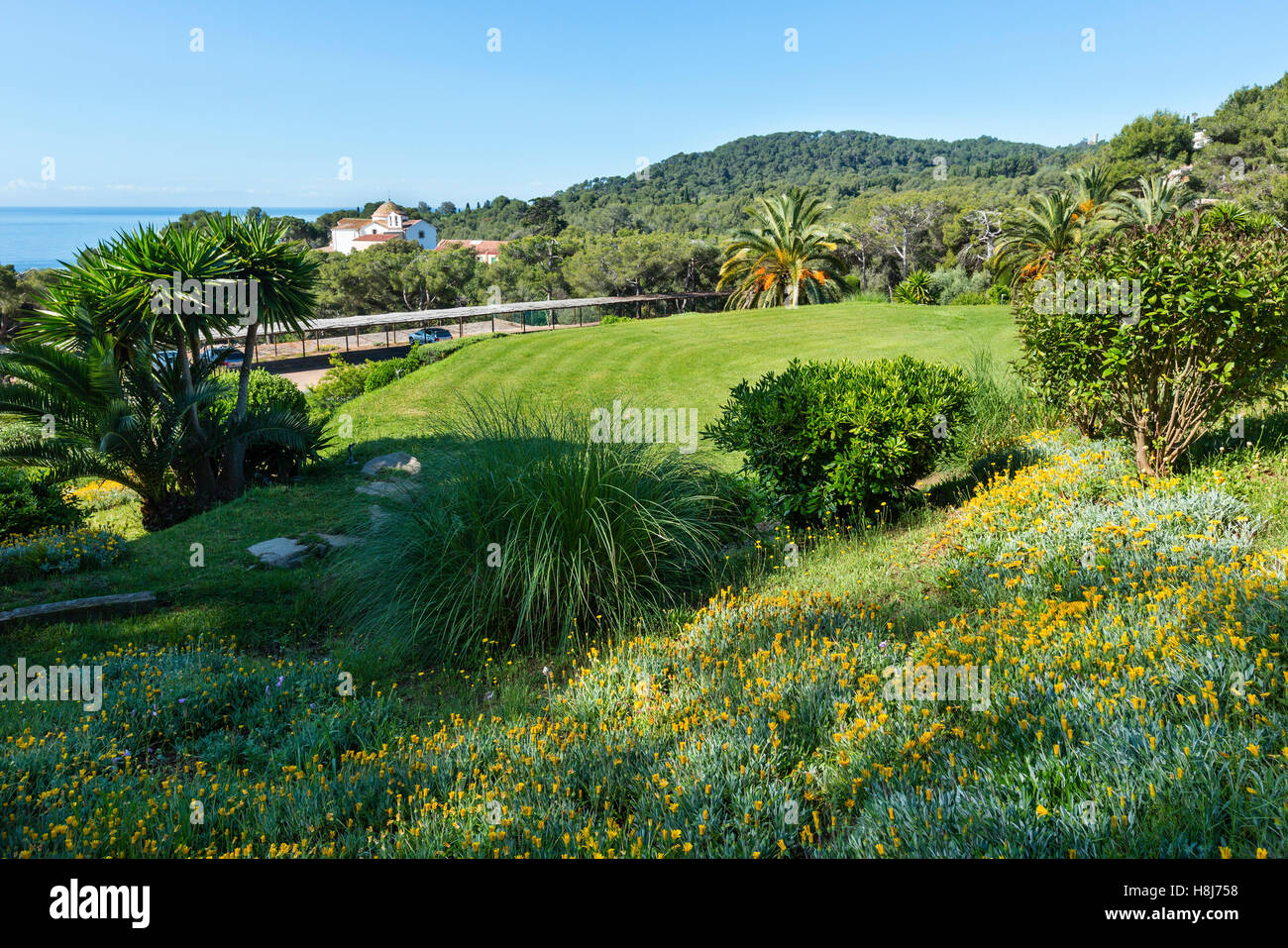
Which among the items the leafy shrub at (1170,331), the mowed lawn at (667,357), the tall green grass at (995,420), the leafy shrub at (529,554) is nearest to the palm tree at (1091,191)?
the mowed lawn at (667,357)

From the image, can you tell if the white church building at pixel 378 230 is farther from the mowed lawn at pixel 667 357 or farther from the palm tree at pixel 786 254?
the mowed lawn at pixel 667 357

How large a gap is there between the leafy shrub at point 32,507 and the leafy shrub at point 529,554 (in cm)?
514

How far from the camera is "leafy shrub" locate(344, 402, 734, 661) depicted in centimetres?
530

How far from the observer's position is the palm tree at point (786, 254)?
33000mm

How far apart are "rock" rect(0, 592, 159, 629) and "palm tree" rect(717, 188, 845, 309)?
30.5 m

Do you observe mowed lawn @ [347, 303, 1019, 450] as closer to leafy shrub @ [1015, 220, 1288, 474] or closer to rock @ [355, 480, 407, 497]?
rock @ [355, 480, 407, 497]

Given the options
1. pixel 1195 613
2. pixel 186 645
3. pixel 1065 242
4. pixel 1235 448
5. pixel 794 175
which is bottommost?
pixel 186 645

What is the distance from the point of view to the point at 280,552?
7.39 m

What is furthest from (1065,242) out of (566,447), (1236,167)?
(566,447)

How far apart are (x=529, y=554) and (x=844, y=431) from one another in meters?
3.05

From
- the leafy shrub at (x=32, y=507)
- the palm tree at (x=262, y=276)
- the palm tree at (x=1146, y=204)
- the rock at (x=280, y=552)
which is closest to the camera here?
the rock at (x=280, y=552)
